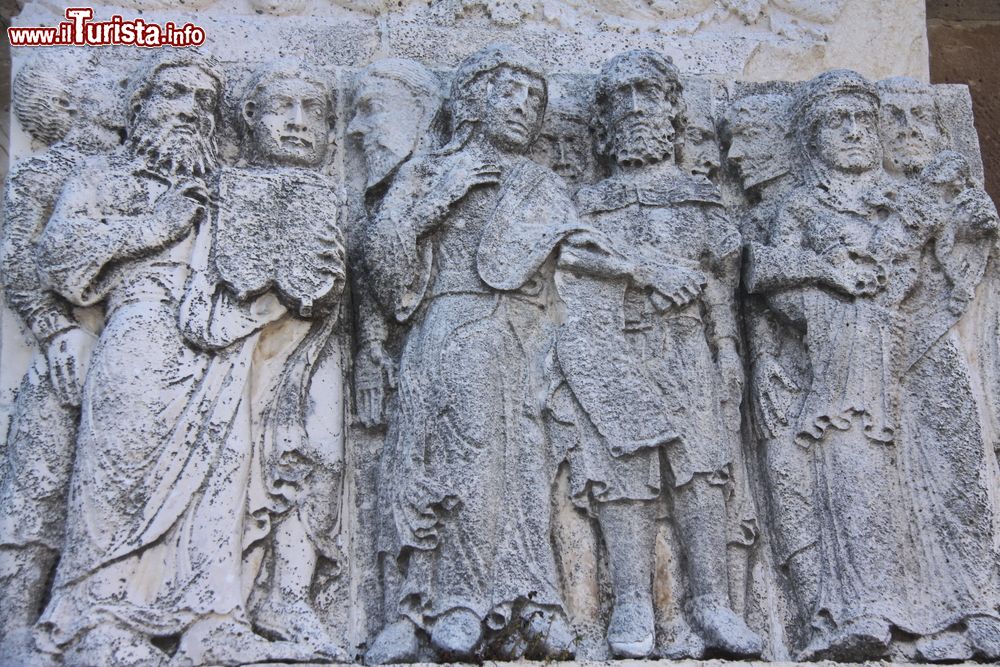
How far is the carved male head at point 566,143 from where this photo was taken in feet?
22.4

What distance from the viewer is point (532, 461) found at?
19.3 ft

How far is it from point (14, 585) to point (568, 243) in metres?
2.90

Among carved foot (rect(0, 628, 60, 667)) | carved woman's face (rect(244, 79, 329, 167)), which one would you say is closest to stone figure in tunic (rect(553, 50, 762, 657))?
carved woman's face (rect(244, 79, 329, 167))

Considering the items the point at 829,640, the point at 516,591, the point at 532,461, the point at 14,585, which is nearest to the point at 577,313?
the point at 532,461

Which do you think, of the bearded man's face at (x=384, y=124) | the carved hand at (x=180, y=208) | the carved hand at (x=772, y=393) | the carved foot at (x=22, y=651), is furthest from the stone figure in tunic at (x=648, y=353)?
the carved foot at (x=22, y=651)

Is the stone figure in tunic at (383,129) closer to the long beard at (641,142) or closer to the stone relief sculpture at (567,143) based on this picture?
the stone relief sculpture at (567,143)

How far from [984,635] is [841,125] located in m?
2.64

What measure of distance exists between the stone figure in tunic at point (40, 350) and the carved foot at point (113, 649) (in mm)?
241

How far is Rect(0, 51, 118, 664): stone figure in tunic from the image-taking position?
18.1 ft

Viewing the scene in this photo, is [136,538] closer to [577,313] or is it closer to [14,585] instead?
[14,585]

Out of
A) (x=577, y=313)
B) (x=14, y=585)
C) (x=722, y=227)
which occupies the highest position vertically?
(x=722, y=227)

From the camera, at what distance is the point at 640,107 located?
662 centimetres

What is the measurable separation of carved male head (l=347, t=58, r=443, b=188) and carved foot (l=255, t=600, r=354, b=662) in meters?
2.14

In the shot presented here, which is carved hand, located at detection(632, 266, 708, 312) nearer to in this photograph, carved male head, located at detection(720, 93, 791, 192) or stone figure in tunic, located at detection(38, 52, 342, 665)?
carved male head, located at detection(720, 93, 791, 192)
